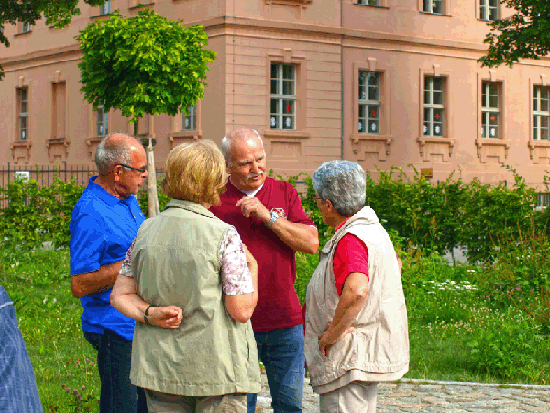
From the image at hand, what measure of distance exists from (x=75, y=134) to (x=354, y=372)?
24381mm

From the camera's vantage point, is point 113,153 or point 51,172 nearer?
point 113,153

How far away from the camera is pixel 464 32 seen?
2681cm

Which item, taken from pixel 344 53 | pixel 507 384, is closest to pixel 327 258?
pixel 507 384

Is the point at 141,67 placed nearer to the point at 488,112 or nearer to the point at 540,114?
the point at 488,112

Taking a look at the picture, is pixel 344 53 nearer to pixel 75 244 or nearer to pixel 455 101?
pixel 455 101

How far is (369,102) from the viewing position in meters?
25.1

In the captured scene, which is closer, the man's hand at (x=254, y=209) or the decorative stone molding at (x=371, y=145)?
the man's hand at (x=254, y=209)

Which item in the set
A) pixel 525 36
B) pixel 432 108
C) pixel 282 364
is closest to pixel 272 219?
pixel 282 364

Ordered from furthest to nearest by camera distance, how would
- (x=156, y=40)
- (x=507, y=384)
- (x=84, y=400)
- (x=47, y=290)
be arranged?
(x=156, y=40)
(x=47, y=290)
(x=507, y=384)
(x=84, y=400)

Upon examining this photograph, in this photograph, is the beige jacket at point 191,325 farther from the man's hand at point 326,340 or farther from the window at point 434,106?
the window at point 434,106

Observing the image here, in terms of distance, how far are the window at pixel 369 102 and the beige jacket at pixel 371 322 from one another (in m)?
21.5

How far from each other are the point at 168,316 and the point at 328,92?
21.2 metres

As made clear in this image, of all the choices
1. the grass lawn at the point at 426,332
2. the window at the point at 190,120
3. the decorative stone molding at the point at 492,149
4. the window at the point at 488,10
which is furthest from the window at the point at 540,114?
the grass lawn at the point at 426,332

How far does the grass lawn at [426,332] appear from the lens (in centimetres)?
652
